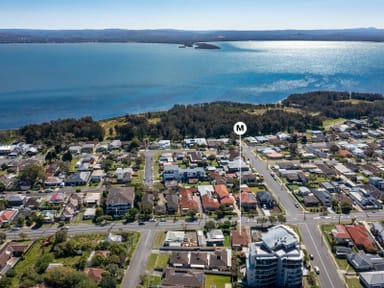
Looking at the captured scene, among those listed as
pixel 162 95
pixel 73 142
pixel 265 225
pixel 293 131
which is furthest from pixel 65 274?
pixel 162 95

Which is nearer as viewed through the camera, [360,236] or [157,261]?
[157,261]

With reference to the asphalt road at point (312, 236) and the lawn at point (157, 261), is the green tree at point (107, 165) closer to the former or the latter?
the asphalt road at point (312, 236)

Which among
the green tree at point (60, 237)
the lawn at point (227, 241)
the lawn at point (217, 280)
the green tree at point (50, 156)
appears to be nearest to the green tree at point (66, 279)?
the green tree at point (60, 237)

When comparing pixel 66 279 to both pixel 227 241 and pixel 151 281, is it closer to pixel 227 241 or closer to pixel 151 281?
pixel 151 281

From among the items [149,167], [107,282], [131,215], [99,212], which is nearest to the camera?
[107,282]

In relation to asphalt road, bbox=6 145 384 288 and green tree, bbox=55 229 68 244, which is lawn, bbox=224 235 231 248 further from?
green tree, bbox=55 229 68 244

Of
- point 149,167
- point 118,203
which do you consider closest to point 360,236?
point 118,203

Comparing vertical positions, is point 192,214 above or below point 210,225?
below
